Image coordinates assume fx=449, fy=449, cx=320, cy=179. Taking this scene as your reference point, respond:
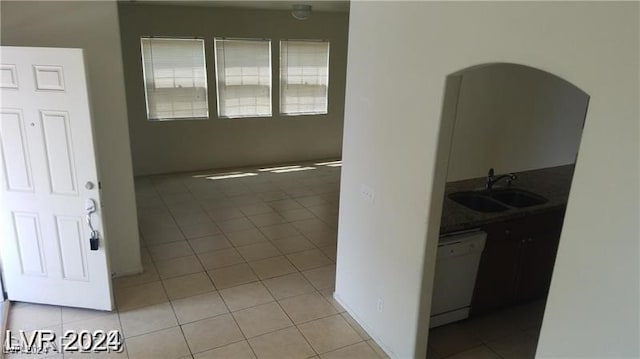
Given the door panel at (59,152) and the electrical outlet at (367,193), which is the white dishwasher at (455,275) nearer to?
the electrical outlet at (367,193)

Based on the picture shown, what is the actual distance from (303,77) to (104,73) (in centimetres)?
472

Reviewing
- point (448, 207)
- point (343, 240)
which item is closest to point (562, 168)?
point (448, 207)

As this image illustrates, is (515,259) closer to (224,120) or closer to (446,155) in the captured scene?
(446,155)

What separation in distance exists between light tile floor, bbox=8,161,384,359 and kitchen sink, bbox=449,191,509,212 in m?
1.39

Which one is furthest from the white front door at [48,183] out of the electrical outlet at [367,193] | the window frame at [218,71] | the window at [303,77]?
the window at [303,77]

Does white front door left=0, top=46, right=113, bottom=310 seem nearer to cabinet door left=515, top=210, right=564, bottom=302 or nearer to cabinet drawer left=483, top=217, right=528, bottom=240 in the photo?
cabinet drawer left=483, top=217, right=528, bottom=240

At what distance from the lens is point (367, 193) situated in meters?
3.32

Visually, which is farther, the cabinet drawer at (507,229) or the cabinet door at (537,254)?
the cabinet door at (537,254)

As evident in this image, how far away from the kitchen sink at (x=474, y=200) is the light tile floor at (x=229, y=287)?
4.56ft

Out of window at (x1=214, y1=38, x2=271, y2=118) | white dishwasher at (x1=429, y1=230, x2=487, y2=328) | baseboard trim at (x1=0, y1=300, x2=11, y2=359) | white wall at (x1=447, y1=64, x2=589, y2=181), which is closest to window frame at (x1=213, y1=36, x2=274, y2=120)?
window at (x1=214, y1=38, x2=271, y2=118)

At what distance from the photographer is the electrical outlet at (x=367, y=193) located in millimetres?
3262

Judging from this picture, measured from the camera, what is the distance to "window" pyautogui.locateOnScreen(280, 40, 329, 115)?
782cm

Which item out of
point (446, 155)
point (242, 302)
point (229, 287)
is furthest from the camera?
point (229, 287)

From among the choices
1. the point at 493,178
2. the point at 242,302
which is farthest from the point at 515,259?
the point at 242,302
